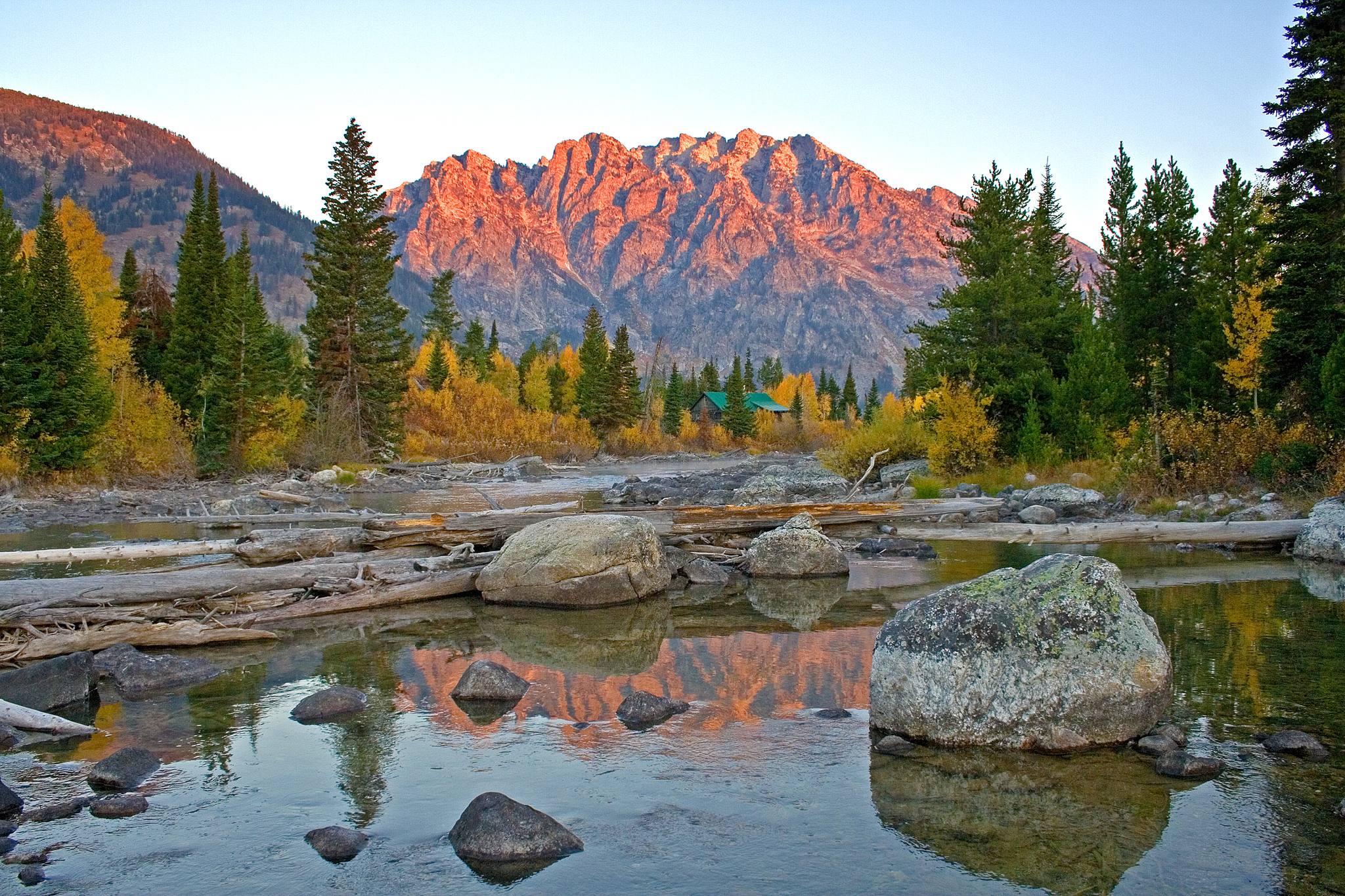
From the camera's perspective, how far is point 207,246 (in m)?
43.6

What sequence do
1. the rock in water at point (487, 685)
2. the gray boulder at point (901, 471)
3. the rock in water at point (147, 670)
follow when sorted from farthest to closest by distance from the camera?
the gray boulder at point (901, 471), the rock in water at point (147, 670), the rock in water at point (487, 685)

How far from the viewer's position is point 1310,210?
68.5 ft

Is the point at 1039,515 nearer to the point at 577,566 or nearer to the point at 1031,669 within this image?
the point at 577,566

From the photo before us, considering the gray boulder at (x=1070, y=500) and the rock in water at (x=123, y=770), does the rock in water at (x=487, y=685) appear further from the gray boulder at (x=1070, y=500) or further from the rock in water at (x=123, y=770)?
the gray boulder at (x=1070, y=500)

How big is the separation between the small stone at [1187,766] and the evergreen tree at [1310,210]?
1885cm

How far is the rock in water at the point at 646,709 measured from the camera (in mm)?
6977

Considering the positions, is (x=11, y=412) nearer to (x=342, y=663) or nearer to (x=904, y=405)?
(x=342, y=663)

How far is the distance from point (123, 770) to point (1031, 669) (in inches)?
245

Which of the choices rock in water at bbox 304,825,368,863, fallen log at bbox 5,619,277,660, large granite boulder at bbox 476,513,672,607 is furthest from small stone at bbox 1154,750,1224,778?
fallen log at bbox 5,619,277,660

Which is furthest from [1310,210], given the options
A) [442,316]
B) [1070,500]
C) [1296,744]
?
[442,316]

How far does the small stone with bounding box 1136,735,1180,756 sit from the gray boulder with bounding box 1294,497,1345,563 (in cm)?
1112

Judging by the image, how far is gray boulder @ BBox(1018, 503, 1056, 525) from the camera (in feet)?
60.2

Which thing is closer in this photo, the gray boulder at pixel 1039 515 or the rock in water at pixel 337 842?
the rock in water at pixel 337 842

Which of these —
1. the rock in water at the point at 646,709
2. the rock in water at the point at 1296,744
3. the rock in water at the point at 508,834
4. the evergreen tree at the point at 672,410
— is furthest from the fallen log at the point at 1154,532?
the evergreen tree at the point at 672,410
